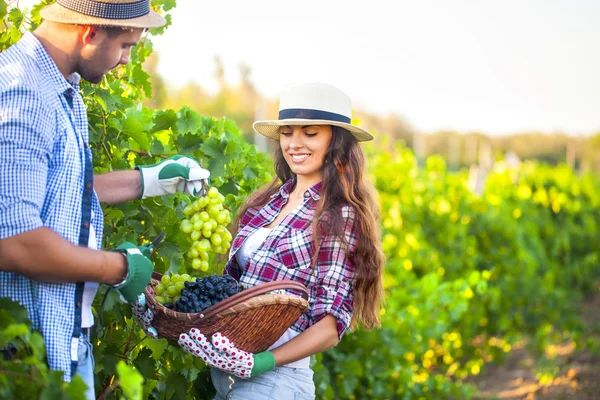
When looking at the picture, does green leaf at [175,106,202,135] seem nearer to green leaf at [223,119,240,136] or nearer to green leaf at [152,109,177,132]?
green leaf at [152,109,177,132]

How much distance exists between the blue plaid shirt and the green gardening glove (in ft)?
0.38

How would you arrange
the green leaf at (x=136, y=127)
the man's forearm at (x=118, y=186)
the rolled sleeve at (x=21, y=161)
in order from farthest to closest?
1. the green leaf at (x=136, y=127)
2. the man's forearm at (x=118, y=186)
3. the rolled sleeve at (x=21, y=161)

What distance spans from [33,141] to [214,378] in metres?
1.30

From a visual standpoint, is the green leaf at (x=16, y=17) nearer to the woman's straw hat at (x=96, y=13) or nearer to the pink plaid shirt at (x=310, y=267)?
the woman's straw hat at (x=96, y=13)

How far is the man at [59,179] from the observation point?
5.82 ft

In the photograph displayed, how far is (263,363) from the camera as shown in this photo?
2482 mm

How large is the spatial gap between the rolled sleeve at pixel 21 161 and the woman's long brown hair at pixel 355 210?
1.16 meters

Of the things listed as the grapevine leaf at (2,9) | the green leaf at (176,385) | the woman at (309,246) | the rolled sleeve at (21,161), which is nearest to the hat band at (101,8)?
the rolled sleeve at (21,161)

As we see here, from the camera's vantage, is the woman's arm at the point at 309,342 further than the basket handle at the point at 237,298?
Yes

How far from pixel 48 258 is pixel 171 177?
0.76 meters

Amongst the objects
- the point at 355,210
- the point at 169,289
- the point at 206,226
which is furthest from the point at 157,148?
the point at 355,210

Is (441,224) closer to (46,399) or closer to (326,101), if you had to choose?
(326,101)

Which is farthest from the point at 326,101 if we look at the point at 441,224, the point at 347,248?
the point at 441,224

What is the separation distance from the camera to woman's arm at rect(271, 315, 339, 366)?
258 cm
